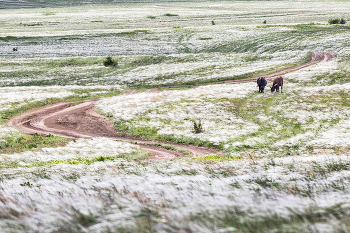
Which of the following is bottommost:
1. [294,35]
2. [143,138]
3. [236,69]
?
[143,138]

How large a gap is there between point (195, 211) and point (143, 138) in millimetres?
22891

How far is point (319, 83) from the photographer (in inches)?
1908

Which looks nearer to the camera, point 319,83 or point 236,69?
point 319,83

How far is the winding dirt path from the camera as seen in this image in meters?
26.3

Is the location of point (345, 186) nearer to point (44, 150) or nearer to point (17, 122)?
point (44, 150)

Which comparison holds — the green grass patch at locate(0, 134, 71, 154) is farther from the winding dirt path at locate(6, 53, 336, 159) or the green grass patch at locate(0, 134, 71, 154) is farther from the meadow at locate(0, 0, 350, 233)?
the winding dirt path at locate(6, 53, 336, 159)

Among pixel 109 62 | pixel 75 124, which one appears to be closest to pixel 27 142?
pixel 75 124

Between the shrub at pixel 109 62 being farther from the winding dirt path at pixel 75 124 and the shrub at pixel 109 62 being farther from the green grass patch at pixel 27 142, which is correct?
the green grass patch at pixel 27 142

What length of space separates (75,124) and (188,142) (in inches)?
574

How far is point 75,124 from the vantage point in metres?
33.2

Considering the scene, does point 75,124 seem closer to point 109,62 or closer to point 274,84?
point 274,84

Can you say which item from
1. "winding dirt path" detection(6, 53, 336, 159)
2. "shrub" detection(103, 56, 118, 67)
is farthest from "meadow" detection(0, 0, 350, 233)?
"shrub" detection(103, 56, 118, 67)

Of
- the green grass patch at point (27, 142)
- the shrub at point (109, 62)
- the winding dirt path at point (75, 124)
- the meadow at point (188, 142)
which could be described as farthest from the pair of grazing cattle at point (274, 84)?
the shrub at point (109, 62)

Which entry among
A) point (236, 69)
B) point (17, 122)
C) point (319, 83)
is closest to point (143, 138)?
point (17, 122)
